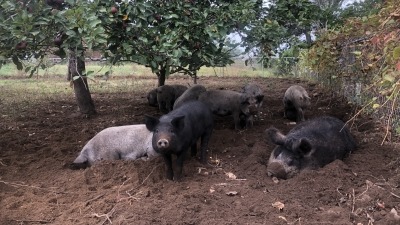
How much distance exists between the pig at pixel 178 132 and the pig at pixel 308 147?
36.2 inches

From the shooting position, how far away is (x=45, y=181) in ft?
17.8

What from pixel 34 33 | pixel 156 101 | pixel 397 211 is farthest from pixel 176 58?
pixel 156 101

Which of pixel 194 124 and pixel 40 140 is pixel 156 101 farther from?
pixel 194 124

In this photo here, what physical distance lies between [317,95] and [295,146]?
6.01m

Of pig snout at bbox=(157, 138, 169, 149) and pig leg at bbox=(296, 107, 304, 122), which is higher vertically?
pig snout at bbox=(157, 138, 169, 149)

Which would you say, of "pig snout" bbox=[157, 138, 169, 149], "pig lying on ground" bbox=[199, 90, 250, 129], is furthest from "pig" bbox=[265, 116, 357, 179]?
"pig lying on ground" bbox=[199, 90, 250, 129]

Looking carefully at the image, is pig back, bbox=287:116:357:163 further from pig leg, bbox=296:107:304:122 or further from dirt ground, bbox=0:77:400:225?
pig leg, bbox=296:107:304:122

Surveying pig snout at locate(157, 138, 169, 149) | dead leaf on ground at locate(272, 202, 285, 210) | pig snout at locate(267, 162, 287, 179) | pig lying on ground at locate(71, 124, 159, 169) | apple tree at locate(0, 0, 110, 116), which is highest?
apple tree at locate(0, 0, 110, 116)

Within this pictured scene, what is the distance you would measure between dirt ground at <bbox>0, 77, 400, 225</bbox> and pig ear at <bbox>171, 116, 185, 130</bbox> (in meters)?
0.60

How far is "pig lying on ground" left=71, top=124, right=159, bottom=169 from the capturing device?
6188 millimetres

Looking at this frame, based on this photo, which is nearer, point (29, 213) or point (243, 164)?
point (29, 213)

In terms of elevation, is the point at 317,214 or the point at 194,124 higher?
the point at 194,124

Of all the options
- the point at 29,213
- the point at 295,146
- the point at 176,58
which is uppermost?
the point at 176,58

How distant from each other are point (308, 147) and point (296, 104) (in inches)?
115
